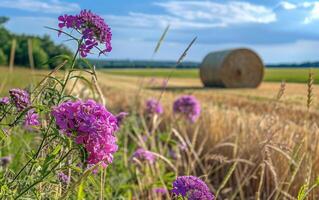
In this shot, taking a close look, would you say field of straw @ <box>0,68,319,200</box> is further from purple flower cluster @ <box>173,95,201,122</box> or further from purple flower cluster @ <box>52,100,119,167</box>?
purple flower cluster @ <box>52,100,119,167</box>

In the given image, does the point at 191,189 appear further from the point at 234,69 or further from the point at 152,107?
the point at 234,69

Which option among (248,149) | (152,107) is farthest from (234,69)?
(248,149)

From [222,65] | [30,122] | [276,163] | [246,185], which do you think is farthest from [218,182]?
[222,65]

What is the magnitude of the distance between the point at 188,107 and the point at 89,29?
14.8 feet

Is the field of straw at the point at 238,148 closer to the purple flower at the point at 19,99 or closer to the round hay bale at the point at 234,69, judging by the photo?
the purple flower at the point at 19,99

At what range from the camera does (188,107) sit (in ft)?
20.8

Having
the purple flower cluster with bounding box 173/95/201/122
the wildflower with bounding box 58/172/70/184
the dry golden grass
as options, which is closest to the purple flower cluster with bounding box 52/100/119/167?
the wildflower with bounding box 58/172/70/184

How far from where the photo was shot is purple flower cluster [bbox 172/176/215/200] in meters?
1.80

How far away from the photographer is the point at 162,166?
5.13 metres

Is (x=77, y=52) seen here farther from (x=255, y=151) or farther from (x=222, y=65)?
(x=222, y=65)

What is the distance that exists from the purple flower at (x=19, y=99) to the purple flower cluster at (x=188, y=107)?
440cm

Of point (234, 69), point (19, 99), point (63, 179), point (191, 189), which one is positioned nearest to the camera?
point (191, 189)

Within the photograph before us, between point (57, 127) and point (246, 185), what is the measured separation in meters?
3.65

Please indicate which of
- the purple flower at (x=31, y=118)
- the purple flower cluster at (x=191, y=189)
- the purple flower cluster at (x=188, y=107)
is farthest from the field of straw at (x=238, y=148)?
the purple flower at (x=31, y=118)
